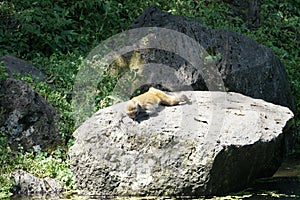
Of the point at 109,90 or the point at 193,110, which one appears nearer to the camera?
the point at 193,110

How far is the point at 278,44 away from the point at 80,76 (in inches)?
278

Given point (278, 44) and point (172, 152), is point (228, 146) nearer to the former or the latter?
point (172, 152)

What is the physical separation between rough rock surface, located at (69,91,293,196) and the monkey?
13 centimetres

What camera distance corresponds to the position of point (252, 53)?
1145 centimetres

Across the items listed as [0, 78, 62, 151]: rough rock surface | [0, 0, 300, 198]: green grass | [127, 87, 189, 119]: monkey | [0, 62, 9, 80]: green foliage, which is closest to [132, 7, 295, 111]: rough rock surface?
[0, 0, 300, 198]: green grass

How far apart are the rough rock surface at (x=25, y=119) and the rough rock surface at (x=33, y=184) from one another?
75 centimetres

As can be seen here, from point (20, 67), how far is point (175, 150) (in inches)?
180

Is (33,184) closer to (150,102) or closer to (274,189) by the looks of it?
(150,102)

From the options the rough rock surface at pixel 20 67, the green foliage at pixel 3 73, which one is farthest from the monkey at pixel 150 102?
the rough rock surface at pixel 20 67

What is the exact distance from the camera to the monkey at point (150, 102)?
8.42 meters

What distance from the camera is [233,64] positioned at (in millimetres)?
11070

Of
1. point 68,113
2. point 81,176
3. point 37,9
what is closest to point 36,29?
point 37,9

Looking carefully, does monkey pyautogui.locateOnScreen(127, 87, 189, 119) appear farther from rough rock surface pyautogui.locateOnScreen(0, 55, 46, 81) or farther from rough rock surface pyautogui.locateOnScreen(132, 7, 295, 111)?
rough rock surface pyautogui.locateOnScreen(0, 55, 46, 81)

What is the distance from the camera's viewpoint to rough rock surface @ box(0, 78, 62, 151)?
9320 mm
